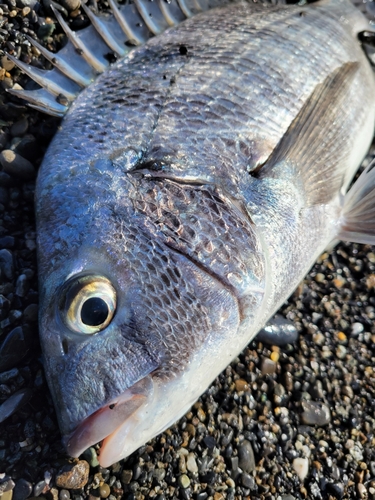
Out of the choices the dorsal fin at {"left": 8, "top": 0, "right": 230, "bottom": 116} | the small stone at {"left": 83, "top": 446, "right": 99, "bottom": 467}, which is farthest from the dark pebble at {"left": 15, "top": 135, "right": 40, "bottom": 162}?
the small stone at {"left": 83, "top": 446, "right": 99, "bottom": 467}

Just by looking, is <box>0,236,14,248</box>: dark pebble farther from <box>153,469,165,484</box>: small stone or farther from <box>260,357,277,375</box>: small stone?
<box>260,357,277,375</box>: small stone

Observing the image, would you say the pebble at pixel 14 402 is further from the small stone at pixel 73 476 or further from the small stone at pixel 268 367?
the small stone at pixel 268 367

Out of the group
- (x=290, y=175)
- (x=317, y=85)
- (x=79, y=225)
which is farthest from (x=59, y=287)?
(x=317, y=85)

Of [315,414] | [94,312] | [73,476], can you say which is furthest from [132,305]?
[315,414]

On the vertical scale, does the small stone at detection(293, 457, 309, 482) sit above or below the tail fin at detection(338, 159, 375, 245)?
below

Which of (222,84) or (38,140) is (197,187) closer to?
(222,84)

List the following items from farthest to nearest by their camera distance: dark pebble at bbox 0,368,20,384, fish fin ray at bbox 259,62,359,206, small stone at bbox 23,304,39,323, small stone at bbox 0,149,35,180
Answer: small stone at bbox 0,149,35,180, fish fin ray at bbox 259,62,359,206, small stone at bbox 23,304,39,323, dark pebble at bbox 0,368,20,384
